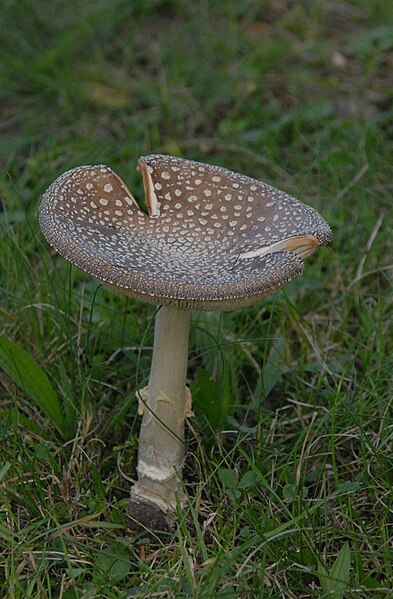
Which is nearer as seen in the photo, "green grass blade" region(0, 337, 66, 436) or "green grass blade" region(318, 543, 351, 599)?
"green grass blade" region(318, 543, 351, 599)

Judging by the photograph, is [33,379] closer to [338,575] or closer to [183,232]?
[183,232]

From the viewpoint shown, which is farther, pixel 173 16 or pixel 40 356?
pixel 173 16

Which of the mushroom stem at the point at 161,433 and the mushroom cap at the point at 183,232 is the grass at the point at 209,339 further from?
the mushroom cap at the point at 183,232

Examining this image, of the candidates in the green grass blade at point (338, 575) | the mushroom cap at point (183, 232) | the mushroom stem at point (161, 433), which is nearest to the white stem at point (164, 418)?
the mushroom stem at point (161, 433)

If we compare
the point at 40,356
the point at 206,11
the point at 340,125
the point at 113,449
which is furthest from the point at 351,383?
the point at 206,11

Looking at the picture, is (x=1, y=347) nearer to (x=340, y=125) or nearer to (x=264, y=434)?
(x=264, y=434)

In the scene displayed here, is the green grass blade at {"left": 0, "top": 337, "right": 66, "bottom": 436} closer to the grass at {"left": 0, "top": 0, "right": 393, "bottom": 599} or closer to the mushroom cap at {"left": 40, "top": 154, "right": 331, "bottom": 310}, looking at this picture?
the grass at {"left": 0, "top": 0, "right": 393, "bottom": 599}

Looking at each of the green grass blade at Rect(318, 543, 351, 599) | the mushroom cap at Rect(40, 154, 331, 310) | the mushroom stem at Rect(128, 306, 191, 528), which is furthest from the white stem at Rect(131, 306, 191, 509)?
the green grass blade at Rect(318, 543, 351, 599)
